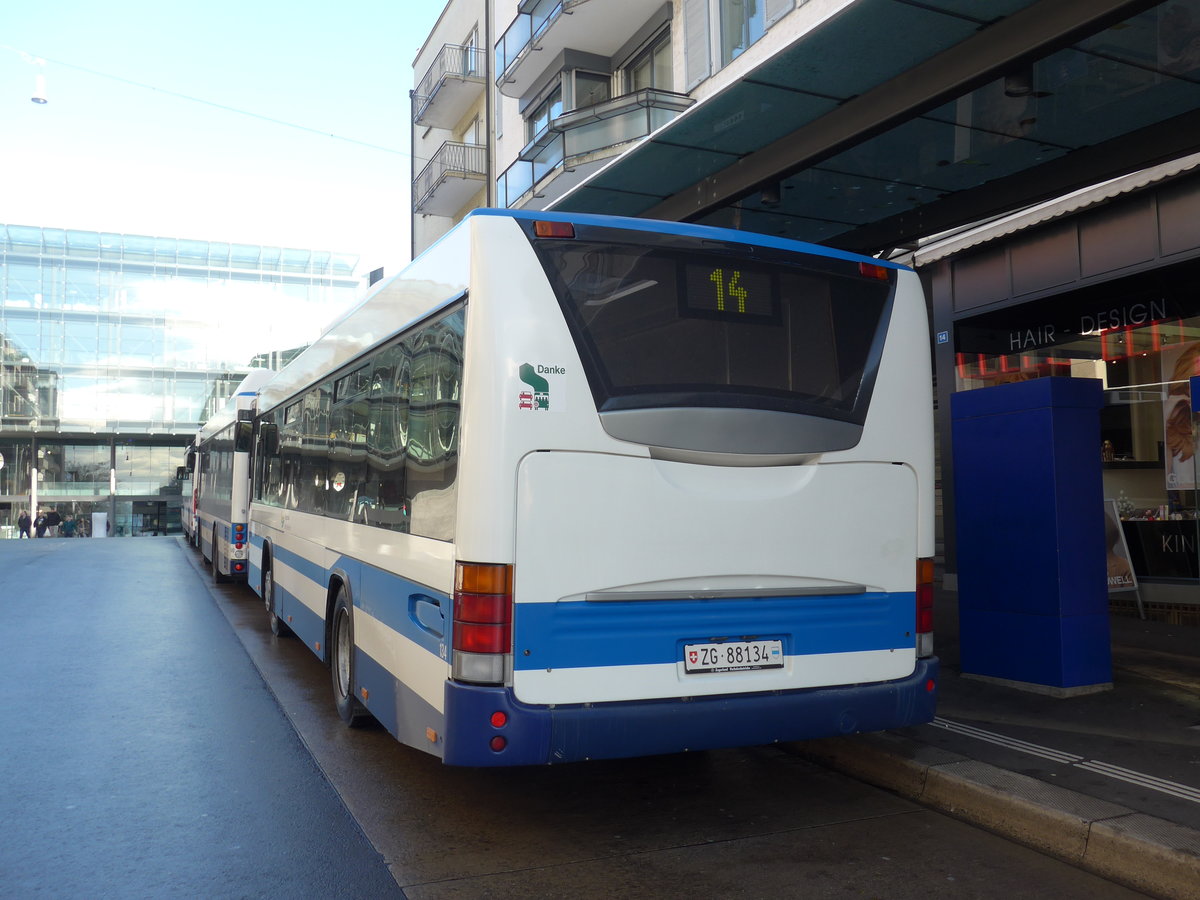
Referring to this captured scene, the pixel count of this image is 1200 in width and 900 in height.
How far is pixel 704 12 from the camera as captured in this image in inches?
678

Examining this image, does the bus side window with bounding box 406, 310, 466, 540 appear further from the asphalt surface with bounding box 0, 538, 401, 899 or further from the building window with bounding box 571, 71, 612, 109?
the building window with bounding box 571, 71, 612, 109

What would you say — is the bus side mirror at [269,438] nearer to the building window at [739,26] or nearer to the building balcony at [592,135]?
the building balcony at [592,135]

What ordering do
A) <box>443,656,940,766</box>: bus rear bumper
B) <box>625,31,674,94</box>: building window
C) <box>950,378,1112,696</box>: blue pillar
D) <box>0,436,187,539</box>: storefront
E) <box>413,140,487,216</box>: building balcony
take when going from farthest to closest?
<box>0,436,187,539</box>: storefront, <box>413,140,487,216</box>: building balcony, <box>625,31,674,94</box>: building window, <box>950,378,1112,696</box>: blue pillar, <box>443,656,940,766</box>: bus rear bumper

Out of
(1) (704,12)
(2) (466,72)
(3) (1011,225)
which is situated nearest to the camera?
(3) (1011,225)

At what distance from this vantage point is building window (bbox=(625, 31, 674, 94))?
19.8m

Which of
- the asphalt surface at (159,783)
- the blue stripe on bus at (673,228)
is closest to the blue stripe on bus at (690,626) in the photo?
the asphalt surface at (159,783)

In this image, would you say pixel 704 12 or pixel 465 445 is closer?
pixel 465 445

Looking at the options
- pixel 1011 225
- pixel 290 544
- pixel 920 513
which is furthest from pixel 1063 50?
pixel 290 544

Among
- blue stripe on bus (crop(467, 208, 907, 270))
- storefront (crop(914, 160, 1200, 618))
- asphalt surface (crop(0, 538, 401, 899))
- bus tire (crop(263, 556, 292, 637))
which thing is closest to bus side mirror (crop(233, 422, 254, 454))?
bus tire (crop(263, 556, 292, 637))

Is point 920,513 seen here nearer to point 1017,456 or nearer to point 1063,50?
point 1017,456

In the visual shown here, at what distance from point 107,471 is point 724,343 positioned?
206 ft

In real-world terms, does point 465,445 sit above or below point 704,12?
below

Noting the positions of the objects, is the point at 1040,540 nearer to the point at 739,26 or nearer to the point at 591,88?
the point at 739,26

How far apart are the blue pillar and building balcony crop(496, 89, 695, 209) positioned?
11.2 meters
